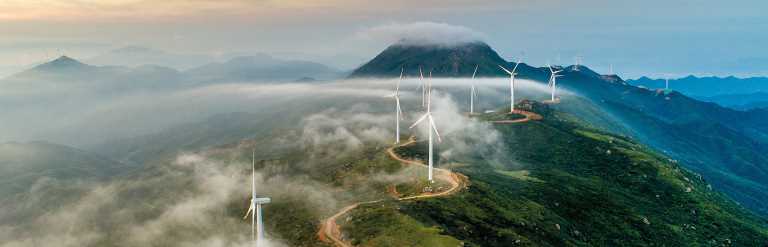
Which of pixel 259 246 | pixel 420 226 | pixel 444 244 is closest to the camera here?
pixel 259 246

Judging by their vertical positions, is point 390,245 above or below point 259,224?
below

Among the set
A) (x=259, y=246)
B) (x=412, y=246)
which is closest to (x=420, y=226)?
(x=412, y=246)

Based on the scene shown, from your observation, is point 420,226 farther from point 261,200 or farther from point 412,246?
point 261,200

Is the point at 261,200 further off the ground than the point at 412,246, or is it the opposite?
the point at 261,200

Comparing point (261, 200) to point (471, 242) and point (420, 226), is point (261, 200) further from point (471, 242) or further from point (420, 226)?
point (471, 242)

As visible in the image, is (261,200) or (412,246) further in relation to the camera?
(412,246)

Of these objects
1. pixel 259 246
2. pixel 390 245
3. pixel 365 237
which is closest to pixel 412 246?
pixel 390 245

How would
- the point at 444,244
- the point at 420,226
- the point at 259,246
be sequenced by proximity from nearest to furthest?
1. the point at 259,246
2. the point at 444,244
3. the point at 420,226

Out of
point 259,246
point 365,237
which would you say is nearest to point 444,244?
point 365,237

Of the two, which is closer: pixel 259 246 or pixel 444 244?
pixel 259 246
